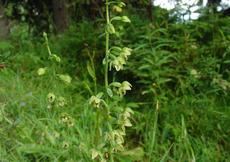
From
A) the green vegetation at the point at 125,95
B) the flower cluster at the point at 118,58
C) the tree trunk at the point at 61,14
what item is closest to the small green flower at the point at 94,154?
the green vegetation at the point at 125,95

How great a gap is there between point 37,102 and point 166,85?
1.08 m

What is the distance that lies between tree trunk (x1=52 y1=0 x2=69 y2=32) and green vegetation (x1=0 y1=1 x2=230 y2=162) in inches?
45.6

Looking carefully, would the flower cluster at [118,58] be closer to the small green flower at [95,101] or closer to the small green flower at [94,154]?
the small green flower at [95,101]

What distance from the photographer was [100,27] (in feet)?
17.3

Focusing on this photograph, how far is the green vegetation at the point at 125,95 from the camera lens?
293cm

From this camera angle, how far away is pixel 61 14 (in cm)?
648

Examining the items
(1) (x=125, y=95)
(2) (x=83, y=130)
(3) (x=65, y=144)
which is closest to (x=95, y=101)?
(3) (x=65, y=144)

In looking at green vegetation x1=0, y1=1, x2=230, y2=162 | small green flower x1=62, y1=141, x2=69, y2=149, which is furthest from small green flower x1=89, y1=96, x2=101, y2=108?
small green flower x1=62, y1=141, x2=69, y2=149

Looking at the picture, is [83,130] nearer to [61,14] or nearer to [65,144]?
[65,144]

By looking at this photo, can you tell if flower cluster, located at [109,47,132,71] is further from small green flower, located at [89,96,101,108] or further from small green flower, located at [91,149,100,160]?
small green flower, located at [91,149,100,160]

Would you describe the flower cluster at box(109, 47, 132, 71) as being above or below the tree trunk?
below

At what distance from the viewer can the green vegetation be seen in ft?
9.61

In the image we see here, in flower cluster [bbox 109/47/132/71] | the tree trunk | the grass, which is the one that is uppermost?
the tree trunk

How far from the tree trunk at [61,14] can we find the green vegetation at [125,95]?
1.16 m
